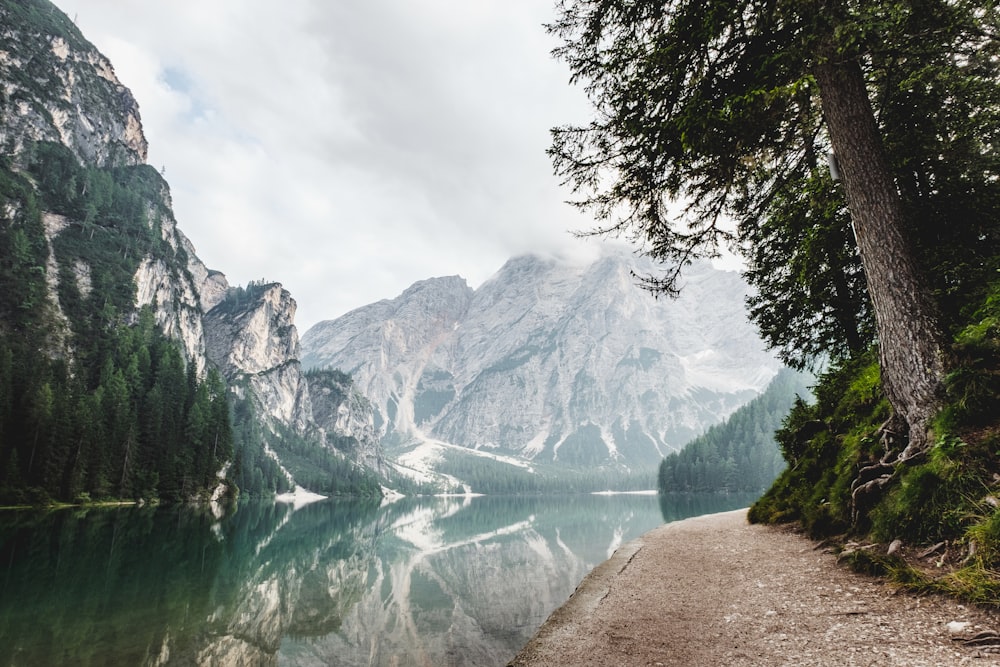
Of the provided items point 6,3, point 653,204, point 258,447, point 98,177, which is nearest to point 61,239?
point 98,177

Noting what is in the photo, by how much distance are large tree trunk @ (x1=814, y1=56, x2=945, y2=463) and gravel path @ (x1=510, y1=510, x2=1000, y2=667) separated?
2543 millimetres

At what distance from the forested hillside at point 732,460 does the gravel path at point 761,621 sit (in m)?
121

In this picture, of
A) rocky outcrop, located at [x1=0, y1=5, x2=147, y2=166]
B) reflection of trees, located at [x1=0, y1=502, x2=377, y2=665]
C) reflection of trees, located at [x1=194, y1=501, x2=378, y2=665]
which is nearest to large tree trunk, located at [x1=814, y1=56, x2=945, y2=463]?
reflection of trees, located at [x1=194, y1=501, x2=378, y2=665]

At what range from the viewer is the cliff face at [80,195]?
107 m

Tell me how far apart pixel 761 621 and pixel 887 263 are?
5.58 meters

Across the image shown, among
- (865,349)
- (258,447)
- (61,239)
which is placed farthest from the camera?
(258,447)

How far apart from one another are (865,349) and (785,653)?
A: 11.5 meters

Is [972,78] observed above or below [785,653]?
above

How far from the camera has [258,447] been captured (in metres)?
168

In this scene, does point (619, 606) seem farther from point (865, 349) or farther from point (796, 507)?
point (865, 349)

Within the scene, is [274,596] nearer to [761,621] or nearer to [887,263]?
[761,621]

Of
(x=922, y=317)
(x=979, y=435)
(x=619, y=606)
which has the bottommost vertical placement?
(x=619, y=606)

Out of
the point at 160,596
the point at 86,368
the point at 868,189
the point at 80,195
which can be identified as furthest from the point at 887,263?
the point at 80,195

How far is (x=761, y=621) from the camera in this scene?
6.13 meters
